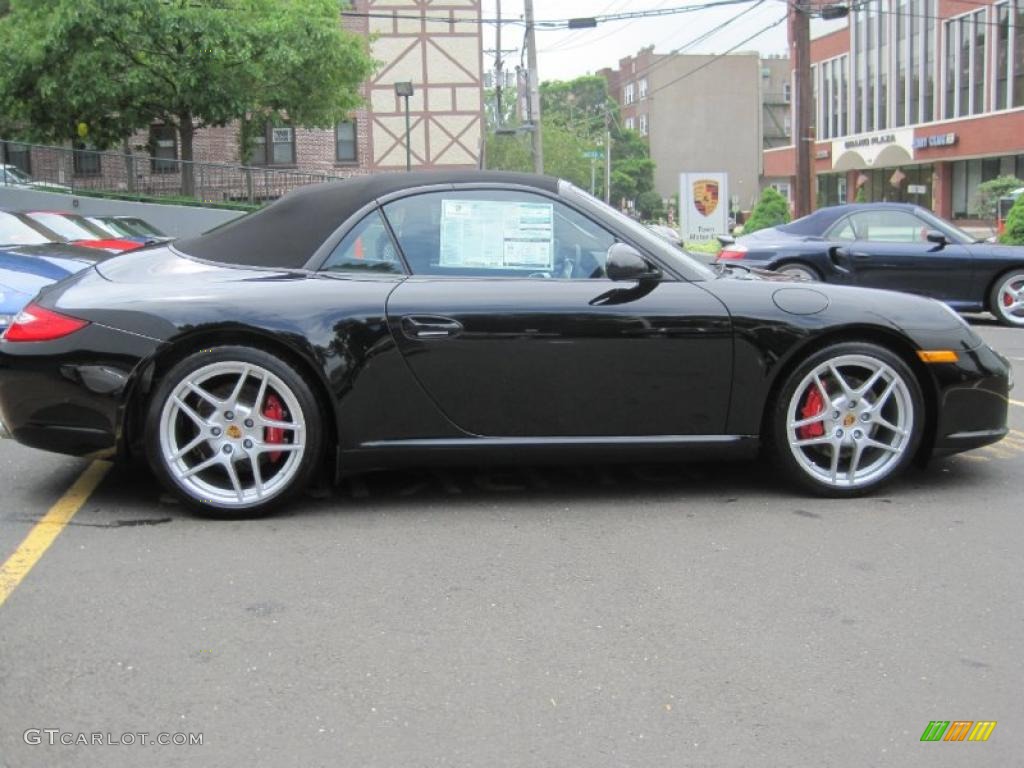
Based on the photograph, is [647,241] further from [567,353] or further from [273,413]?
[273,413]

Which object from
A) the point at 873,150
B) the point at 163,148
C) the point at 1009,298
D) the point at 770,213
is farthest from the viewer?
the point at 873,150

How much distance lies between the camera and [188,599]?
3.62 meters

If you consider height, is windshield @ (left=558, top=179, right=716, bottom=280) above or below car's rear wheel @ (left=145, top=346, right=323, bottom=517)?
above

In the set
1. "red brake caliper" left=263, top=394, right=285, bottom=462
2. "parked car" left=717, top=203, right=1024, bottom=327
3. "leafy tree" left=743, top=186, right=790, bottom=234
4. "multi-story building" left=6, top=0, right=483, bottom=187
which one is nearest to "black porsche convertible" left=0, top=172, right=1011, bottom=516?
"red brake caliper" left=263, top=394, right=285, bottom=462

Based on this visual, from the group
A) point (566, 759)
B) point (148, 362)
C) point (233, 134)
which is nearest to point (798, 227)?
point (148, 362)

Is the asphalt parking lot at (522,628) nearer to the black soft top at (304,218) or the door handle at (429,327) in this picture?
the door handle at (429,327)

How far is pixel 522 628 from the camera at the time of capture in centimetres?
340

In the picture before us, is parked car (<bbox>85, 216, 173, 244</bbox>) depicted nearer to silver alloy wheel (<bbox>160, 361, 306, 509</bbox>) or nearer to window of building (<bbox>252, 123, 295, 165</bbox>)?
silver alloy wheel (<bbox>160, 361, 306, 509</bbox>)

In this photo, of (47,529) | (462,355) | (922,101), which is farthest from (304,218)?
(922,101)

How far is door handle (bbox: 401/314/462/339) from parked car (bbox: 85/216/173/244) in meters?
8.82

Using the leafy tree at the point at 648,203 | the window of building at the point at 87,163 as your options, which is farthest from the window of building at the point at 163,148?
the leafy tree at the point at 648,203

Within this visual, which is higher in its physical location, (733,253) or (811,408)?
(733,253)

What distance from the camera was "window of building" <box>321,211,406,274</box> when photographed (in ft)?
15.1

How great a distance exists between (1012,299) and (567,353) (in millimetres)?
9134
